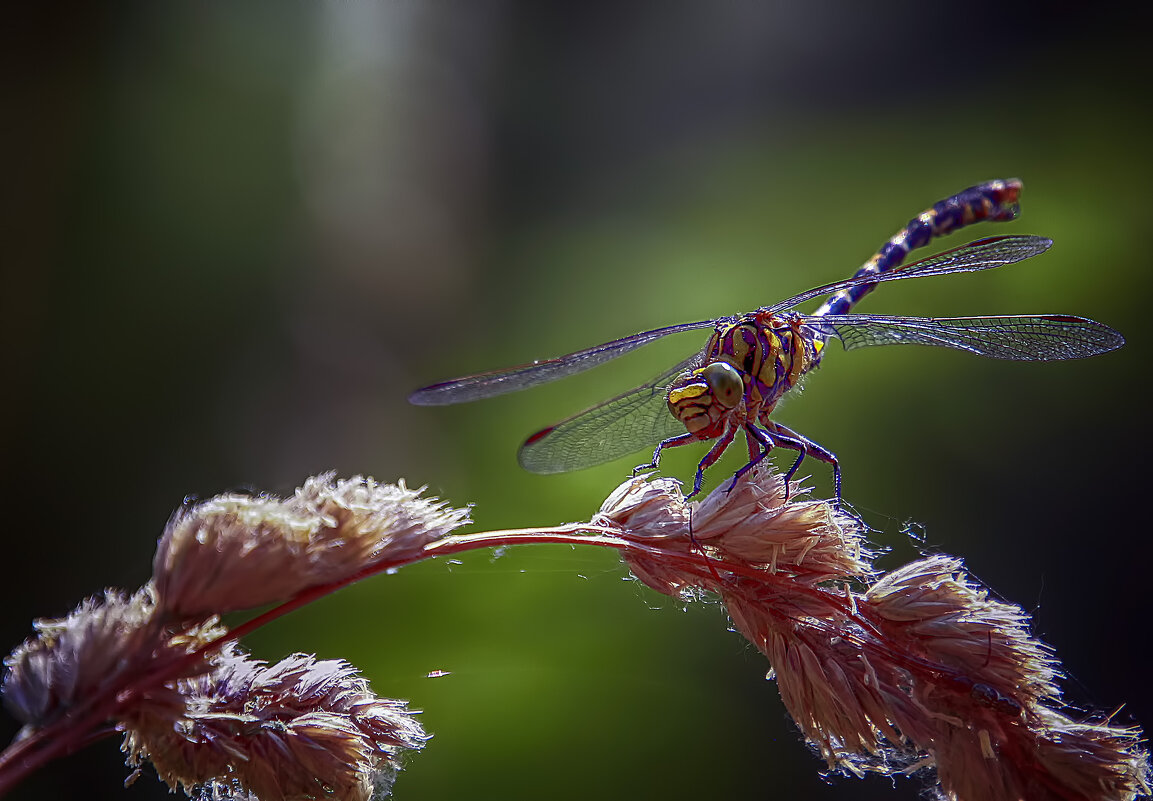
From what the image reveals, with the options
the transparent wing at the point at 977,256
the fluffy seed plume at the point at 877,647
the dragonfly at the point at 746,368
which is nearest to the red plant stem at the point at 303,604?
the fluffy seed plume at the point at 877,647

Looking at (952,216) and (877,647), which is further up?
(952,216)

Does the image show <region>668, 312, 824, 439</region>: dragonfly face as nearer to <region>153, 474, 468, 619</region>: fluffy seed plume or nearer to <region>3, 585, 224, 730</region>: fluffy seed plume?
<region>153, 474, 468, 619</region>: fluffy seed plume

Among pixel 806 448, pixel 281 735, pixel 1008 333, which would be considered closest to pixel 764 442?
pixel 806 448

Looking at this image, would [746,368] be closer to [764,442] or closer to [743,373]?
[743,373]

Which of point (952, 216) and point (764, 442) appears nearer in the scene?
point (764, 442)

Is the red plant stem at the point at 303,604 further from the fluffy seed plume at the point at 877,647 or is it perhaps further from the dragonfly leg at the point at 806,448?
the dragonfly leg at the point at 806,448

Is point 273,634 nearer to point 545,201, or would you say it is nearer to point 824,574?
point 824,574

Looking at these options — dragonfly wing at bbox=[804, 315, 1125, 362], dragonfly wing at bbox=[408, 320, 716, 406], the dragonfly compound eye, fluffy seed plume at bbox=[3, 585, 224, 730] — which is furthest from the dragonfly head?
fluffy seed plume at bbox=[3, 585, 224, 730]
